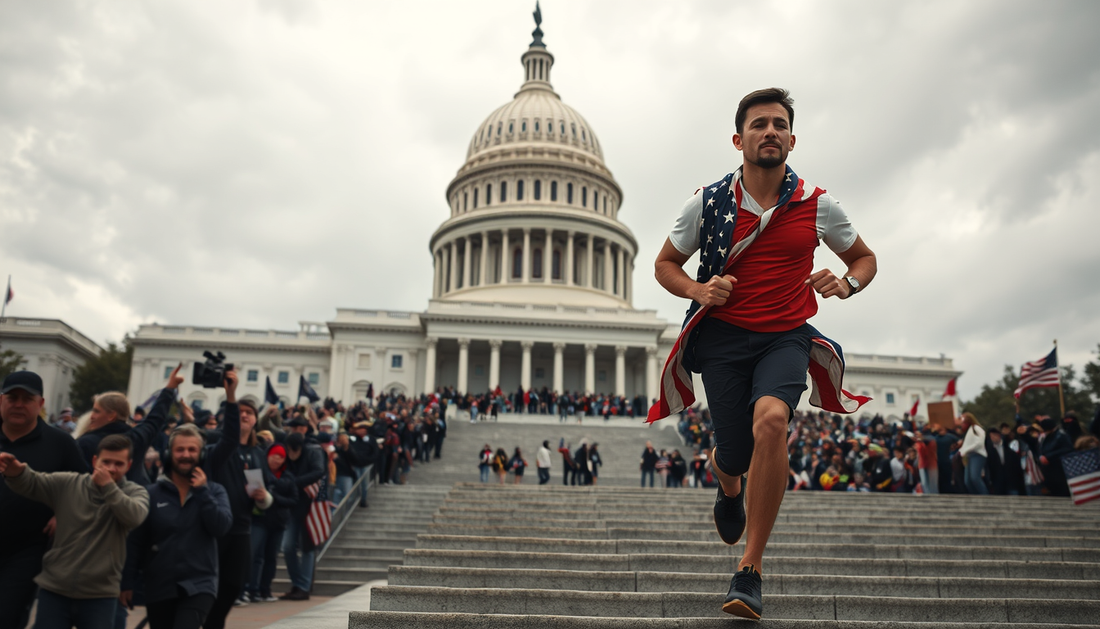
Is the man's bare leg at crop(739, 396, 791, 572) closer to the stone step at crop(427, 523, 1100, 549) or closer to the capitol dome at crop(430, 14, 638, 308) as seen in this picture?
the stone step at crop(427, 523, 1100, 549)

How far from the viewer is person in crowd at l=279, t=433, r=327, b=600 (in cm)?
991

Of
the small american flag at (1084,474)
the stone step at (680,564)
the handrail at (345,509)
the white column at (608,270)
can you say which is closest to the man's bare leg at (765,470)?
the stone step at (680,564)

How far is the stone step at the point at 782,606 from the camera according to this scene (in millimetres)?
4852

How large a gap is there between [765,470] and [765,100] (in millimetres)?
2069

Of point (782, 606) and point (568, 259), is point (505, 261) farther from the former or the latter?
point (782, 606)

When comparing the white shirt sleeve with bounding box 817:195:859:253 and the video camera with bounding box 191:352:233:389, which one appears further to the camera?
the video camera with bounding box 191:352:233:389

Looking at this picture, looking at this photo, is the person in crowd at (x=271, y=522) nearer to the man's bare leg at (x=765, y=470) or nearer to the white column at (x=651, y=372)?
the man's bare leg at (x=765, y=470)

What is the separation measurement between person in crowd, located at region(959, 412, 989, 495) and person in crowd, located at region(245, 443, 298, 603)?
12.3 meters

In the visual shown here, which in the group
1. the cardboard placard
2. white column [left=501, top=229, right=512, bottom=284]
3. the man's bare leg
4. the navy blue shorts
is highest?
white column [left=501, top=229, right=512, bottom=284]

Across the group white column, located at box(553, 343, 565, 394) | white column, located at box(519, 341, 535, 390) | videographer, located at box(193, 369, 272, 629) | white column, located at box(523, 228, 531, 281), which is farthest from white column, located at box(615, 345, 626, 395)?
videographer, located at box(193, 369, 272, 629)

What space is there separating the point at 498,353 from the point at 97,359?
38151 mm

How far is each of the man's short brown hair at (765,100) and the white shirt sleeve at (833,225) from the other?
516 millimetres

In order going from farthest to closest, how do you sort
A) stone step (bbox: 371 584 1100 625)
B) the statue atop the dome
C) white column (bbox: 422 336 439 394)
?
the statue atop the dome → white column (bbox: 422 336 439 394) → stone step (bbox: 371 584 1100 625)

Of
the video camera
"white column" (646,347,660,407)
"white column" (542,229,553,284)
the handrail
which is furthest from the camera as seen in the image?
"white column" (542,229,553,284)
